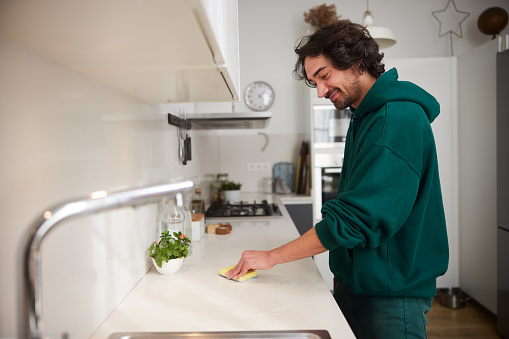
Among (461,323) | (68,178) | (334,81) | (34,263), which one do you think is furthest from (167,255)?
(461,323)

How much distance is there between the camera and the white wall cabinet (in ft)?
1.79

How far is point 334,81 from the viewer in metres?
1.29

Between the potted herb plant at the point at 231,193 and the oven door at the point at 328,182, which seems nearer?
the potted herb plant at the point at 231,193

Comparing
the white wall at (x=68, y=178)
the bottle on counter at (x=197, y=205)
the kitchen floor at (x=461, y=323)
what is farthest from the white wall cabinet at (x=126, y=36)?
the kitchen floor at (x=461, y=323)

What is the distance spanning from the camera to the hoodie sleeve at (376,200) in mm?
1003

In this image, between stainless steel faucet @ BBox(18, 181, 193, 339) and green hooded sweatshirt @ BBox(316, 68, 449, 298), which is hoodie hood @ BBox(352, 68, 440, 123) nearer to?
green hooded sweatshirt @ BBox(316, 68, 449, 298)

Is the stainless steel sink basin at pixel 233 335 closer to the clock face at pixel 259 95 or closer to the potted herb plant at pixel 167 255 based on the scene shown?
the potted herb plant at pixel 167 255

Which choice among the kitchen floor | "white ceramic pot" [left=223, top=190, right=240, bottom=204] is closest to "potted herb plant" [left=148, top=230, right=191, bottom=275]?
"white ceramic pot" [left=223, top=190, right=240, bottom=204]

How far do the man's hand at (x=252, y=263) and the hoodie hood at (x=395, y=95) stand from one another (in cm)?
55

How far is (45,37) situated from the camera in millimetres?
642

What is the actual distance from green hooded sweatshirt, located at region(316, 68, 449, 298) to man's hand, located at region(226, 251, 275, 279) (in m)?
0.20

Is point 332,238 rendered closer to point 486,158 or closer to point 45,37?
point 45,37

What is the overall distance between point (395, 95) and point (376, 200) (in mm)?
305

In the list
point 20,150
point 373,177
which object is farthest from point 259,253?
point 20,150
